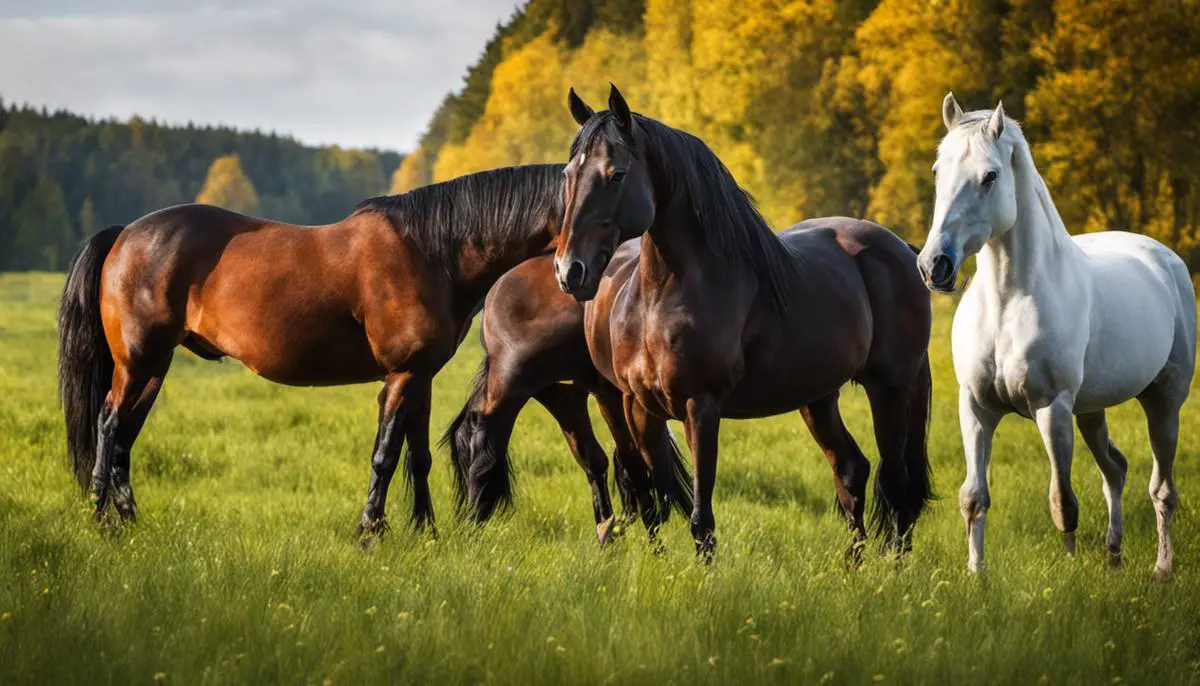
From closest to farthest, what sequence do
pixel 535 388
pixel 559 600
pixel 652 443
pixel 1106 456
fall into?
pixel 559 600
pixel 652 443
pixel 1106 456
pixel 535 388

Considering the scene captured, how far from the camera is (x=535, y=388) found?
691 centimetres

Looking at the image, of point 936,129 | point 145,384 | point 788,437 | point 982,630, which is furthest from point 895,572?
point 936,129

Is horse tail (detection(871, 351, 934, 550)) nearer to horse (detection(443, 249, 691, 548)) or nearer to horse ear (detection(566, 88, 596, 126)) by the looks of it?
horse (detection(443, 249, 691, 548))

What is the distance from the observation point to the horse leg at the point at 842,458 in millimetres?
6602

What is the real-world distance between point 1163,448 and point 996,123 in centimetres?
234

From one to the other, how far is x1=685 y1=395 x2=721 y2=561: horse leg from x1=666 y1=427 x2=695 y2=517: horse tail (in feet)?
2.69

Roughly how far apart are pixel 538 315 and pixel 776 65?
1837cm

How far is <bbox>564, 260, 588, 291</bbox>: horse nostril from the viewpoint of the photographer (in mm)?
5086

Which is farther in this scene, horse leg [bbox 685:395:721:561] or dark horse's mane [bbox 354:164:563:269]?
dark horse's mane [bbox 354:164:563:269]

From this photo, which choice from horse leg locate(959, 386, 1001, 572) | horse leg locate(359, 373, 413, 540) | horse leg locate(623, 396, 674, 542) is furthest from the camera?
horse leg locate(359, 373, 413, 540)

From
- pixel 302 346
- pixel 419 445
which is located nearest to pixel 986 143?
pixel 419 445

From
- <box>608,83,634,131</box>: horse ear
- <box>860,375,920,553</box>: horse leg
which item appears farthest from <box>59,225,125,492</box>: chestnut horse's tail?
<box>860,375,920,553</box>: horse leg

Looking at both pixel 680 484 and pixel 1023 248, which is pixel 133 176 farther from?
pixel 1023 248

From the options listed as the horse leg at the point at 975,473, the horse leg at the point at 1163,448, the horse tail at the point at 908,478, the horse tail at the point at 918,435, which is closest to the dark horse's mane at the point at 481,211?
the horse tail at the point at 908,478
